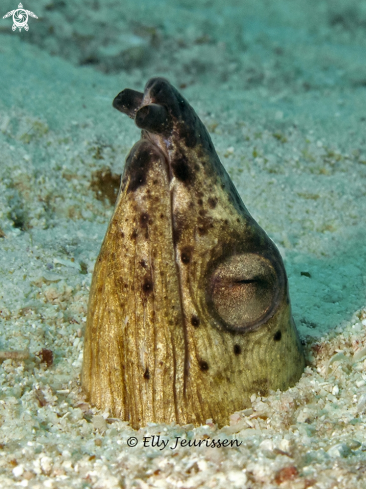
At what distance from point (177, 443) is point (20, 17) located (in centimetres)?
644

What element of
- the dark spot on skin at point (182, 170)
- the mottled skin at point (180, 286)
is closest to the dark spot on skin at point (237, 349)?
the mottled skin at point (180, 286)

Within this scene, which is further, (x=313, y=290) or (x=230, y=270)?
(x=313, y=290)

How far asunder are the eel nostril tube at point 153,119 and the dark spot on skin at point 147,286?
63 cm

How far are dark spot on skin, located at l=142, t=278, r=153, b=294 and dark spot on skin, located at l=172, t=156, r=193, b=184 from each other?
458mm

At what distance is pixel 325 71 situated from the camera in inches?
314

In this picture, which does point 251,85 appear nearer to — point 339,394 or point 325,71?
point 325,71

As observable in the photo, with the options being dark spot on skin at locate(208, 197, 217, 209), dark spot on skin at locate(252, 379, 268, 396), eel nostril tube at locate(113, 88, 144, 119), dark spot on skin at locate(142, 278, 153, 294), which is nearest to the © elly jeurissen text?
dark spot on skin at locate(252, 379, 268, 396)

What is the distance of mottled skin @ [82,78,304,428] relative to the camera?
192 cm

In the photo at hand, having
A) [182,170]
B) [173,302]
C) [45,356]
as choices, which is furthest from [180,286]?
[45,356]

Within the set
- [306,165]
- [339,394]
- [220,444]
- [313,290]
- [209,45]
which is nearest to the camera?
[220,444]

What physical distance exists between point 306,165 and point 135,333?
3460mm

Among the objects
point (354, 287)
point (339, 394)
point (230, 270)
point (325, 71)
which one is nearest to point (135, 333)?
point (230, 270)

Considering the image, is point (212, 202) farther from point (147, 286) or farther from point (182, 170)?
point (147, 286)

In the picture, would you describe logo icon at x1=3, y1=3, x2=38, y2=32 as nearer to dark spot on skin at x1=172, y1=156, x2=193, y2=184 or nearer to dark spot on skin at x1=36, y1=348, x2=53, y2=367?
dark spot on skin at x1=36, y1=348, x2=53, y2=367
